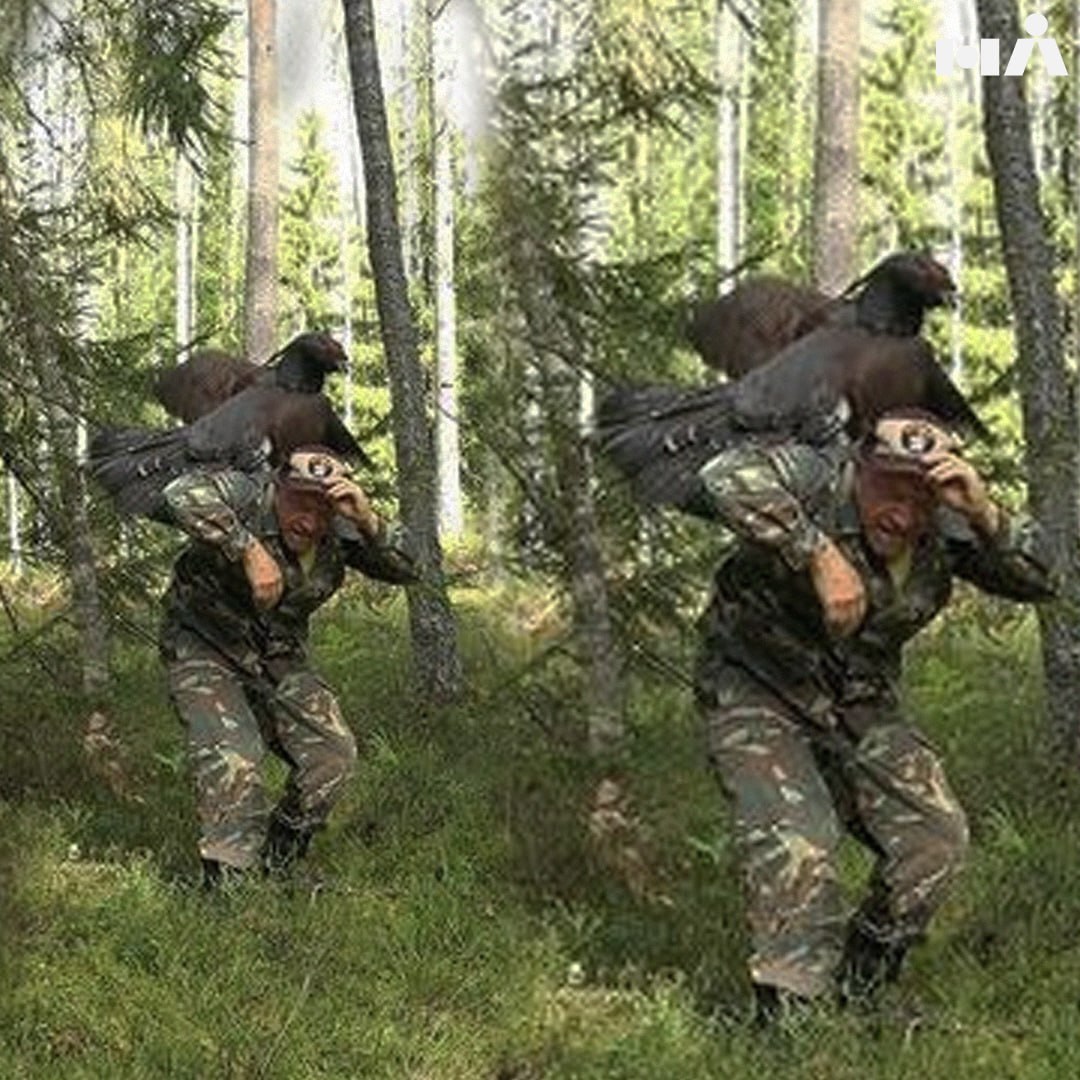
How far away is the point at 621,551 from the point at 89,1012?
3516 millimetres

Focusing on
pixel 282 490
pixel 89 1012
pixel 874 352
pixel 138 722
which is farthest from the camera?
pixel 138 722

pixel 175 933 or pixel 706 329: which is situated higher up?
pixel 706 329

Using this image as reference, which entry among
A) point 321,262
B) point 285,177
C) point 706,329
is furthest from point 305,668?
point 285,177

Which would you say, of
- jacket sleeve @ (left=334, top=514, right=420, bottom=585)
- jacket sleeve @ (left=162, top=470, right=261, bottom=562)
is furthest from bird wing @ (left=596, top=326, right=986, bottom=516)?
jacket sleeve @ (left=334, top=514, right=420, bottom=585)

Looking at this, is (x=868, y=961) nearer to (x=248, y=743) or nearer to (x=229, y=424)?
(x=248, y=743)

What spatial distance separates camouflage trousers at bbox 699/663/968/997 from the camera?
5121 mm

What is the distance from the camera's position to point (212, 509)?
674 cm

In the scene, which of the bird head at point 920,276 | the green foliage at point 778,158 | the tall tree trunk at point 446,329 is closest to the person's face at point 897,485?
the bird head at point 920,276

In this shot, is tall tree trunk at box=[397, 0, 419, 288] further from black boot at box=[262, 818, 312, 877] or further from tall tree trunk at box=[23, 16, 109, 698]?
black boot at box=[262, 818, 312, 877]

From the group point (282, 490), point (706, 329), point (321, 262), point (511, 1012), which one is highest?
point (321, 262)

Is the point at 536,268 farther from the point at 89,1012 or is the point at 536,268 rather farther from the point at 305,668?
the point at 89,1012

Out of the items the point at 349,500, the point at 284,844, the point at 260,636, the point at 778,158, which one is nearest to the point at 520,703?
the point at 284,844

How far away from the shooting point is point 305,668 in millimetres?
7586

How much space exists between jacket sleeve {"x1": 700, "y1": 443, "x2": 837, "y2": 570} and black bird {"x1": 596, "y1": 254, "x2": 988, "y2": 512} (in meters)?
0.16
